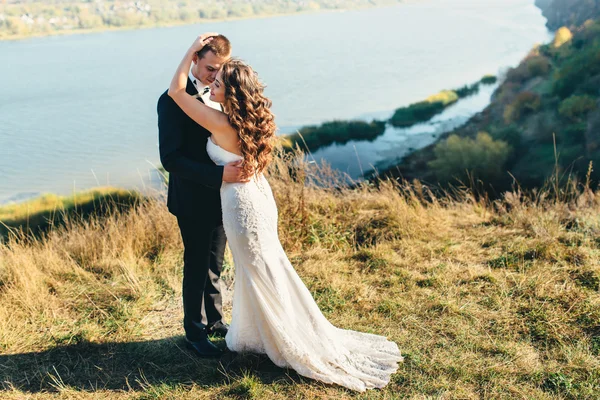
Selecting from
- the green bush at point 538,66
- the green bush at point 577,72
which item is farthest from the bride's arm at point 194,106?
the green bush at point 538,66

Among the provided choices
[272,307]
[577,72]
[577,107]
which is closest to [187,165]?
[272,307]

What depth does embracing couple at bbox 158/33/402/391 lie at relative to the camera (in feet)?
9.84

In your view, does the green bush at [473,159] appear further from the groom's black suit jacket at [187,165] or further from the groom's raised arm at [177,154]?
the groom's raised arm at [177,154]

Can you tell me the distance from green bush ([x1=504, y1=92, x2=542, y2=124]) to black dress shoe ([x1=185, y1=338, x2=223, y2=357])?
36.9 m

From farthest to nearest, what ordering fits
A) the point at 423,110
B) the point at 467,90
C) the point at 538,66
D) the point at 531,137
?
the point at 467,90
the point at 538,66
the point at 423,110
the point at 531,137

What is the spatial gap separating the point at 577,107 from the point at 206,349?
34.9 meters

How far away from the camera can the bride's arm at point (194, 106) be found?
2982 millimetres

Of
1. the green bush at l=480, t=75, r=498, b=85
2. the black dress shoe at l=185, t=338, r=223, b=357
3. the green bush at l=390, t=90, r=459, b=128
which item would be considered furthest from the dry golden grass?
the green bush at l=480, t=75, r=498, b=85

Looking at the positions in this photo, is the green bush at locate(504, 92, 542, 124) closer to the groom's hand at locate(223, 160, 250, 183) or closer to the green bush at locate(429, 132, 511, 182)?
the green bush at locate(429, 132, 511, 182)

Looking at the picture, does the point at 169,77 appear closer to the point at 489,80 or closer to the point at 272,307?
the point at 489,80

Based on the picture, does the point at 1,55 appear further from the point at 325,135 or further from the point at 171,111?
the point at 171,111

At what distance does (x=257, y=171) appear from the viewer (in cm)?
319

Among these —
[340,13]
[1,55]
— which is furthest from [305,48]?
[340,13]

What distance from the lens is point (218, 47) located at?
122 inches
